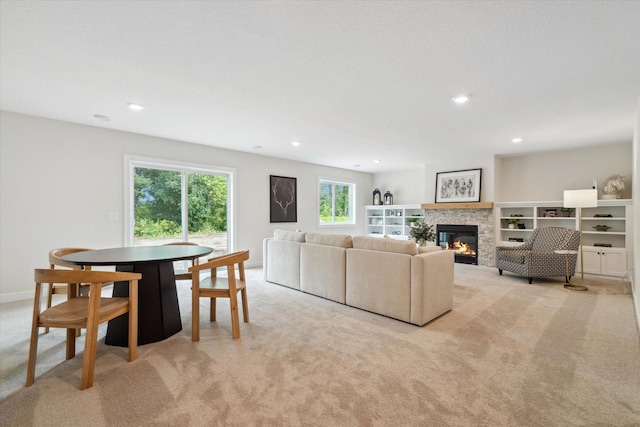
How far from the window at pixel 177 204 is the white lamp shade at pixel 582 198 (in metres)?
5.83

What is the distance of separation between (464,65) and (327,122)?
1.99 meters

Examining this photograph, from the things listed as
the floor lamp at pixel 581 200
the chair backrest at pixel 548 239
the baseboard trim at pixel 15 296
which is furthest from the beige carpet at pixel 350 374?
the chair backrest at pixel 548 239

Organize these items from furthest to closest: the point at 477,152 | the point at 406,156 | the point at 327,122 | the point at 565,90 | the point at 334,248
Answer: the point at 406,156 → the point at 477,152 → the point at 327,122 → the point at 334,248 → the point at 565,90

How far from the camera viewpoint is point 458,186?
6.93 m

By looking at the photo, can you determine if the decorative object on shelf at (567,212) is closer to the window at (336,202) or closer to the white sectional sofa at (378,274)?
the white sectional sofa at (378,274)

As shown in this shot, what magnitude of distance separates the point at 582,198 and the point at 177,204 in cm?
659

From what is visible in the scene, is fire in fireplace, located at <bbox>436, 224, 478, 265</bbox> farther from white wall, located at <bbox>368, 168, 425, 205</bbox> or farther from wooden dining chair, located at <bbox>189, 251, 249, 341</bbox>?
wooden dining chair, located at <bbox>189, 251, 249, 341</bbox>

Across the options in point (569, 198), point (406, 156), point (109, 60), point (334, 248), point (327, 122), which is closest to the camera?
point (109, 60)

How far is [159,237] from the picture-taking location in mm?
5062

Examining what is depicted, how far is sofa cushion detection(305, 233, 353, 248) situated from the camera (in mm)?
3709

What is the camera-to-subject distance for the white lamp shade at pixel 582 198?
4.56 metres

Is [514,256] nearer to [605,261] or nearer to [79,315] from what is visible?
[605,261]

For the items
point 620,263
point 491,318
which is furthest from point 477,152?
point 491,318

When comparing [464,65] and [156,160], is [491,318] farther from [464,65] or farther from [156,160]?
[156,160]
